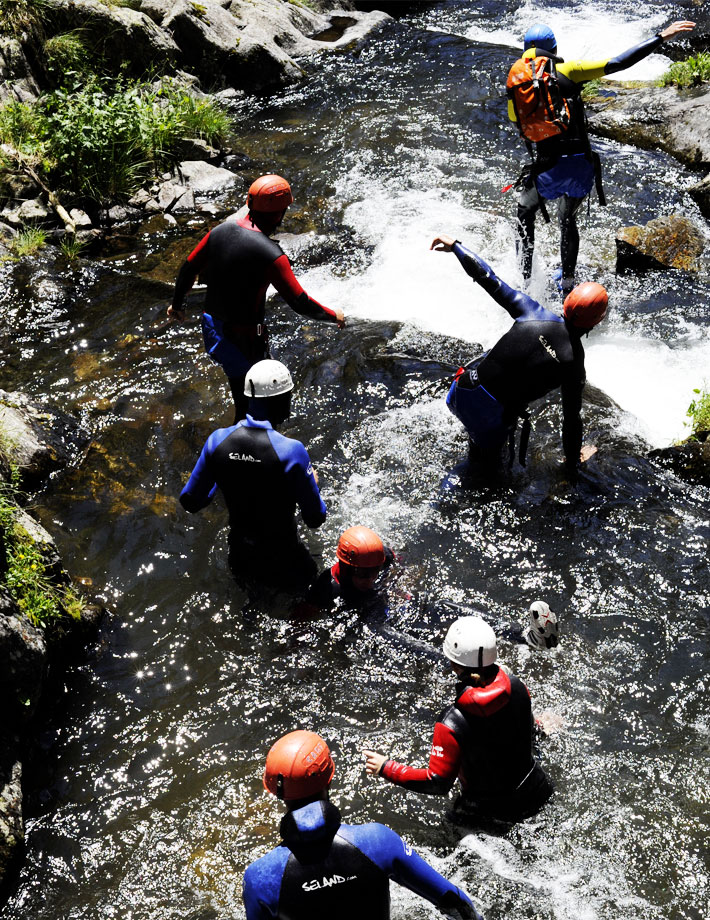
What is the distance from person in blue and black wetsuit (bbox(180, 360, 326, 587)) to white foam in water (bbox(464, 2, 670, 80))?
11896 millimetres

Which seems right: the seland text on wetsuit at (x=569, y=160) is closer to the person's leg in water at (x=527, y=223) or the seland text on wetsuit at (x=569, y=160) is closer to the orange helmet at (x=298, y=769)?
the person's leg in water at (x=527, y=223)

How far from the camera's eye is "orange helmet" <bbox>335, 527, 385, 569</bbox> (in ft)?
16.2

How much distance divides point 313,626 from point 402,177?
754cm

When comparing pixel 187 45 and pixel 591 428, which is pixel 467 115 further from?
pixel 591 428

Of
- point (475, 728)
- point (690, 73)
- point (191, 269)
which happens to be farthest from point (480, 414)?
point (690, 73)

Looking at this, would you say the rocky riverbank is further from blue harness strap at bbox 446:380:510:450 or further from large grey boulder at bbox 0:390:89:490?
blue harness strap at bbox 446:380:510:450

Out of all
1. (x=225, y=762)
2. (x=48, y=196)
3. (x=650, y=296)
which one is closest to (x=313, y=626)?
(x=225, y=762)

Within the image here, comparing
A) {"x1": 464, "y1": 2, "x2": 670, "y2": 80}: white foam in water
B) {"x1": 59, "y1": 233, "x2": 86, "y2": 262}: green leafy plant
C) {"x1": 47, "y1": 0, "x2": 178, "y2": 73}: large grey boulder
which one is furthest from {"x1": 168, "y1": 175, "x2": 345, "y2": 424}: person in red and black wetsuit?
{"x1": 464, "y1": 2, "x2": 670, "y2": 80}: white foam in water

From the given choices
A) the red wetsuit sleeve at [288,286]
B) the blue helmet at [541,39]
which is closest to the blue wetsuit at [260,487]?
the red wetsuit sleeve at [288,286]

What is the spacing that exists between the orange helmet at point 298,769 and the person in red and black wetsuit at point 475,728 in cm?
96

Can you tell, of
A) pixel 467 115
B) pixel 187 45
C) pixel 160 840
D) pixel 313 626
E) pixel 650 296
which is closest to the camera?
pixel 160 840

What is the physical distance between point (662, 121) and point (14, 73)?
8.91 metres

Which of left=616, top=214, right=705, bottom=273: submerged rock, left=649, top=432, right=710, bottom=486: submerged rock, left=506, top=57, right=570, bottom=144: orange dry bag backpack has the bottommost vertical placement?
left=649, top=432, right=710, bottom=486: submerged rock

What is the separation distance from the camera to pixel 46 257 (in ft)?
30.5
